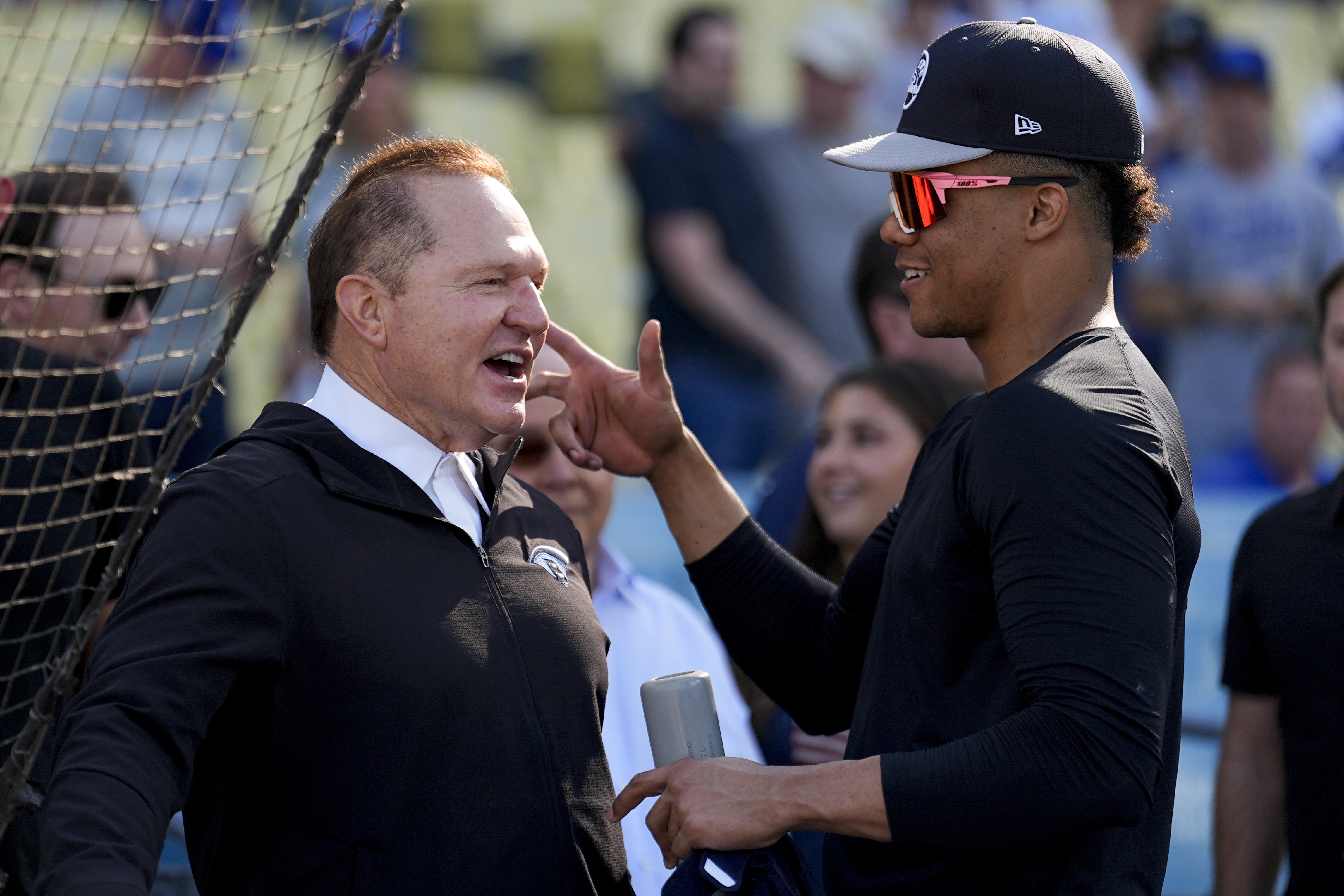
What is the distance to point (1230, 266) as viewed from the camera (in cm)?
654

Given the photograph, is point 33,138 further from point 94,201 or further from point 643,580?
point 643,580

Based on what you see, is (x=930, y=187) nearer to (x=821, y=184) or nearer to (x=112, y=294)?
(x=112, y=294)

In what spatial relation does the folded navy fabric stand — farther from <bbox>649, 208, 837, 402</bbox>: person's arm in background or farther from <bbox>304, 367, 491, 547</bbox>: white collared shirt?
<bbox>649, 208, 837, 402</bbox>: person's arm in background

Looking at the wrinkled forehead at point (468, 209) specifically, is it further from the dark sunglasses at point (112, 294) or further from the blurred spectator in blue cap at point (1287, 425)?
the blurred spectator in blue cap at point (1287, 425)

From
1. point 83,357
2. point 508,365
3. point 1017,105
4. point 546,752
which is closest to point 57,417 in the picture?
point 83,357

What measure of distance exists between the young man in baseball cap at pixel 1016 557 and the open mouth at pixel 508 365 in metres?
0.57

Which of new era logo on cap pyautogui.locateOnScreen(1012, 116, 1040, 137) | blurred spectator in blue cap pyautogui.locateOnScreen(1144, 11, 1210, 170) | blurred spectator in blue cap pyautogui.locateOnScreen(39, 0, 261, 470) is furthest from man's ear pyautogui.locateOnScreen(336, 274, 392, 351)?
blurred spectator in blue cap pyautogui.locateOnScreen(1144, 11, 1210, 170)

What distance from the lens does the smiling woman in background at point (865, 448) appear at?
3426 mm

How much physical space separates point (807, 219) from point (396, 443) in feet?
14.9

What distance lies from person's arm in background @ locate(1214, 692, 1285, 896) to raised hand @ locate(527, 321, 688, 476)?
1.41m

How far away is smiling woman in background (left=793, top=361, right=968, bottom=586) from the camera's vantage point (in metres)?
3.43

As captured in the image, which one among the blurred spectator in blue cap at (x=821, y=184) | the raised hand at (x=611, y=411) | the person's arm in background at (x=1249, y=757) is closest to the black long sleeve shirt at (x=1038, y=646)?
the raised hand at (x=611, y=411)

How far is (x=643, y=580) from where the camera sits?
343 cm

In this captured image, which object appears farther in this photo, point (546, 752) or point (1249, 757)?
point (1249, 757)
